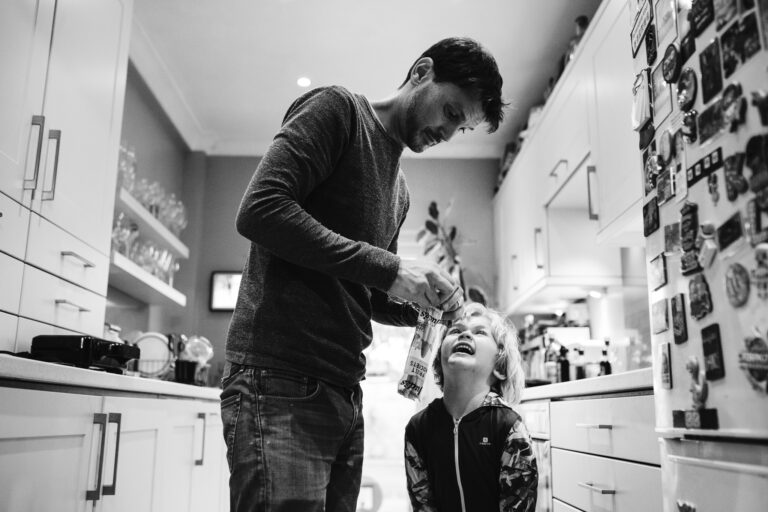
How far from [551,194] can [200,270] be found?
→ 2522 millimetres

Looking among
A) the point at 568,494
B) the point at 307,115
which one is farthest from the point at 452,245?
the point at 307,115

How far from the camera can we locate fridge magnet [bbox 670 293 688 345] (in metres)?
1.25

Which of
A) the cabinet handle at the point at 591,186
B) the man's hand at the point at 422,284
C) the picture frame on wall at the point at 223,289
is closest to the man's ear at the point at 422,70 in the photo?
the man's hand at the point at 422,284

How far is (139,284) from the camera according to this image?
353cm

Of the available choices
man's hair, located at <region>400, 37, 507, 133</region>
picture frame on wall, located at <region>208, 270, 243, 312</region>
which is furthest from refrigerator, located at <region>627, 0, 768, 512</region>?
picture frame on wall, located at <region>208, 270, 243, 312</region>

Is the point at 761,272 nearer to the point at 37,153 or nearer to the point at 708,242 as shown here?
the point at 708,242

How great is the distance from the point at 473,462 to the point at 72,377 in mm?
981

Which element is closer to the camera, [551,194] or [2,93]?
[2,93]

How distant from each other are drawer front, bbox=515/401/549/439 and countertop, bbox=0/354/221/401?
1420 millimetres

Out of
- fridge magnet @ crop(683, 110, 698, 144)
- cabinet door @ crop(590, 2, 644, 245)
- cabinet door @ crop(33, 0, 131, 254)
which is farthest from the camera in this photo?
cabinet door @ crop(590, 2, 644, 245)

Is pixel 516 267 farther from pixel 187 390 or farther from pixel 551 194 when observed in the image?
pixel 187 390

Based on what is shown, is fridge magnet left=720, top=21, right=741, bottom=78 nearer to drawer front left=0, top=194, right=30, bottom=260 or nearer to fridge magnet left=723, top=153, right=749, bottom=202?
fridge magnet left=723, top=153, right=749, bottom=202

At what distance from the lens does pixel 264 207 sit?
1057 millimetres

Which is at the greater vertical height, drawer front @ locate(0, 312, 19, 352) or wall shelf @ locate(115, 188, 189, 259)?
wall shelf @ locate(115, 188, 189, 259)
